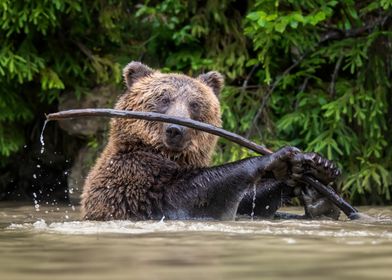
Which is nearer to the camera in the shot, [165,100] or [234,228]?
[234,228]

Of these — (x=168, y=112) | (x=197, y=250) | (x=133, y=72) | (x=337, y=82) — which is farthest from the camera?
(x=337, y=82)

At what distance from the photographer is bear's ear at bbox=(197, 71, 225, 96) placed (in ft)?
24.1

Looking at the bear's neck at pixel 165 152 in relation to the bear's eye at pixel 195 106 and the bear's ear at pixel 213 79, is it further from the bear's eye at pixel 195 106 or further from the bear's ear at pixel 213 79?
the bear's ear at pixel 213 79

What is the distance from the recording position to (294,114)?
29.5ft

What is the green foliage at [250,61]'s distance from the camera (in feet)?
28.7

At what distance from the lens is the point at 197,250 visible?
3916 mm

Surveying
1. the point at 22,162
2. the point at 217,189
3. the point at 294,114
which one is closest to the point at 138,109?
the point at 217,189

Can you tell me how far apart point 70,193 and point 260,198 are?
4.15 metres

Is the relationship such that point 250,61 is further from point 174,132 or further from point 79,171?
point 174,132

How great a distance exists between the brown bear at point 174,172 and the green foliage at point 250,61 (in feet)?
6.20

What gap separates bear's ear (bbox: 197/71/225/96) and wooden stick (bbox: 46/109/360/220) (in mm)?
1325

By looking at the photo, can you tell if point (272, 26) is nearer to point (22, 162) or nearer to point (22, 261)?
point (22, 162)

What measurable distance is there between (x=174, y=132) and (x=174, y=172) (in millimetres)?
291

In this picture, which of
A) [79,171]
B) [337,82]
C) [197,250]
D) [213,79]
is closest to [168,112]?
[213,79]
